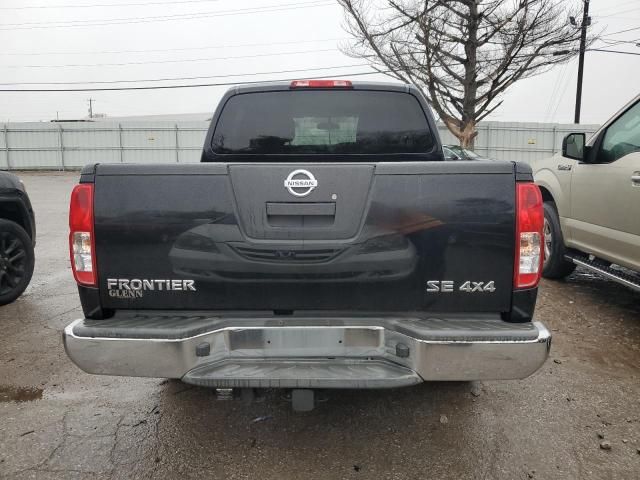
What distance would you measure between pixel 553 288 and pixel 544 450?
355cm

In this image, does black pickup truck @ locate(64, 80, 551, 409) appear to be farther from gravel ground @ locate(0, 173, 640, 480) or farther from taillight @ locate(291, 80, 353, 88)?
taillight @ locate(291, 80, 353, 88)

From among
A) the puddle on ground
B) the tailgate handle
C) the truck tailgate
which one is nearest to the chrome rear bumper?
the truck tailgate

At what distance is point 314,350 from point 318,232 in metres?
0.55

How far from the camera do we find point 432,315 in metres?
2.52

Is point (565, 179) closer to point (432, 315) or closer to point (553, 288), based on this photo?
point (553, 288)

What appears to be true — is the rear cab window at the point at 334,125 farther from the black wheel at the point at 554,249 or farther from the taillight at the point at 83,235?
the black wheel at the point at 554,249

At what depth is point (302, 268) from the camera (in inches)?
97.4

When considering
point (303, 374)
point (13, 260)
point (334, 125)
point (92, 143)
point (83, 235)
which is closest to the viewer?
point (303, 374)

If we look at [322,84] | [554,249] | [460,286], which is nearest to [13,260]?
[322,84]

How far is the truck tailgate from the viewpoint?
2432 mm

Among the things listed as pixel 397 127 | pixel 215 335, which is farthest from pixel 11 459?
pixel 397 127

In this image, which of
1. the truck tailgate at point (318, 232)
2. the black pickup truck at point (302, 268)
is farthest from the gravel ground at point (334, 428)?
the truck tailgate at point (318, 232)

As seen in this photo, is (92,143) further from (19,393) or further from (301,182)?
(301,182)

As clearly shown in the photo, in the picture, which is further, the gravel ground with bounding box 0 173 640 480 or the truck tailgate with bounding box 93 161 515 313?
the gravel ground with bounding box 0 173 640 480
